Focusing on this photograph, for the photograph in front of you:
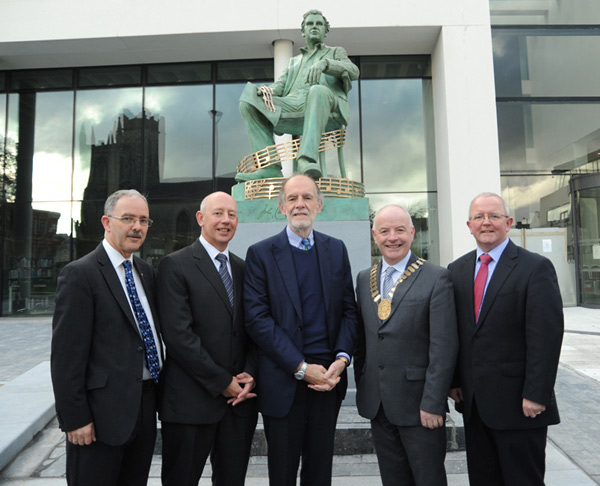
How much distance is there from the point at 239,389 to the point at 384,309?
0.81 metres

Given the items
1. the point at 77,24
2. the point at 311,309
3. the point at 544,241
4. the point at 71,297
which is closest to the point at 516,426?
the point at 311,309

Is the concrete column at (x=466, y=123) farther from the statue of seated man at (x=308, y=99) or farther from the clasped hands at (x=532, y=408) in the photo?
the clasped hands at (x=532, y=408)

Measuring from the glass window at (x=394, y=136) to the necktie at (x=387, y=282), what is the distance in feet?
30.3

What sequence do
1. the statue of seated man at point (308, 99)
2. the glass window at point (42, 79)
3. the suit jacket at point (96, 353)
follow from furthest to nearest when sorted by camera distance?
the glass window at point (42, 79)
the statue of seated man at point (308, 99)
the suit jacket at point (96, 353)

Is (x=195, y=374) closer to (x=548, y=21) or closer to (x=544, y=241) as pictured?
(x=544, y=241)

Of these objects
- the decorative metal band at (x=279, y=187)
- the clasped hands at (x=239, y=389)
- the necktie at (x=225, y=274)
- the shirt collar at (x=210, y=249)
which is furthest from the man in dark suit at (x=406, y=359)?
the decorative metal band at (x=279, y=187)

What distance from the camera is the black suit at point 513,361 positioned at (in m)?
2.07

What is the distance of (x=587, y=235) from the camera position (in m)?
11.6

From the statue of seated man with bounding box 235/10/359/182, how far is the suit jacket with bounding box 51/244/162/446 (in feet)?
9.30

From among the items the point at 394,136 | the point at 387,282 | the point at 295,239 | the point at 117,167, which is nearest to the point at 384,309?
the point at 387,282

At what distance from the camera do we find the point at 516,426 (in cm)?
213

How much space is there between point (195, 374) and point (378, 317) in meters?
0.93

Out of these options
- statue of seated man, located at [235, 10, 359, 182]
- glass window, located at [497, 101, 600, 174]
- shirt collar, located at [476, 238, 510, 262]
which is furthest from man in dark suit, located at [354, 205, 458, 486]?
glass window, located at [497, 101, 600, 174]

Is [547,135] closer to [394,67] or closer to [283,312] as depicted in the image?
[394,67]
